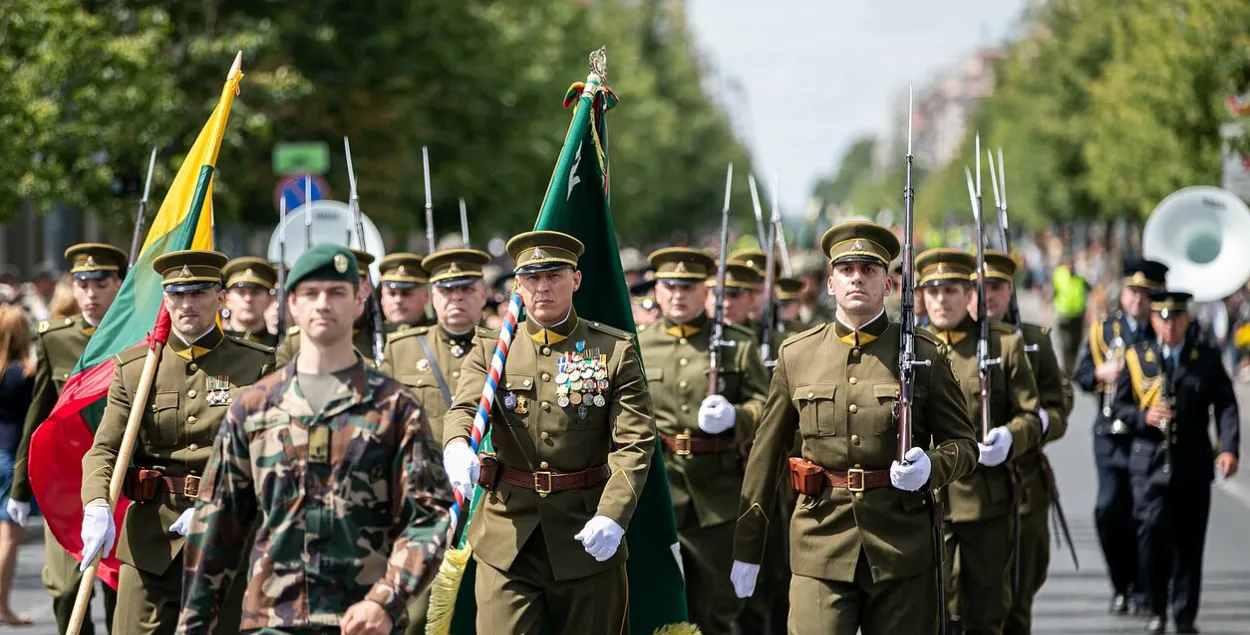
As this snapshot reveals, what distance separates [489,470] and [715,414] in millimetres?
2438

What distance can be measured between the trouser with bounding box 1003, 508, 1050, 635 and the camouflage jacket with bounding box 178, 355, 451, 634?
4.75 meters

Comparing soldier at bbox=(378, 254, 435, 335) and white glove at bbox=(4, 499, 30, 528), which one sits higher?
soldier at bbox=(378, 254, 435, 335)

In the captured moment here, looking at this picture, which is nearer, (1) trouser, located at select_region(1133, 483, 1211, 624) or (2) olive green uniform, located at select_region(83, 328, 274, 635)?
(2) olive green uniform, located at select_region(83, 328, 274, 635)

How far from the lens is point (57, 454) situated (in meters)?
8.54

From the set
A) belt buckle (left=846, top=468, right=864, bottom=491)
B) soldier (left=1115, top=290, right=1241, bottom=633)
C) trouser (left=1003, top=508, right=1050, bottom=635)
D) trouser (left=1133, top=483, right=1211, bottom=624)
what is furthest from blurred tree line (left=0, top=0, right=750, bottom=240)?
belt buckle (left=846, top=468, right=864, bottom=491)

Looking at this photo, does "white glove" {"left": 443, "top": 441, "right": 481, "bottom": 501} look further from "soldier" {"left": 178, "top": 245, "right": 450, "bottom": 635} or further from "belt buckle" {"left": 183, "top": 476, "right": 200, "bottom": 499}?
"soldier" {"left": 178, "top": 245, "right": 450, "bottom": 635}

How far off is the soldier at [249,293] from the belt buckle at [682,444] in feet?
7.64

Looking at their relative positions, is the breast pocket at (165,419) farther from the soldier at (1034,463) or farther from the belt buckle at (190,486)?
the soldier at (1034,463)

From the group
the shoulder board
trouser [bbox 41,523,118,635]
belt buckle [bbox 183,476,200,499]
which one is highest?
the shoulder board

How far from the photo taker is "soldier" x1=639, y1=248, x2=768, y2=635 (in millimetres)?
9992

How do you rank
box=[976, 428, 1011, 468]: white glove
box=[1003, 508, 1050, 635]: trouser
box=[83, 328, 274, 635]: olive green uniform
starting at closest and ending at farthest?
→ box=[83, 328, 274, 635]: olive green uniform
box=[976, 428, 1011, 468]: white glove
box=[1003, 508, 1050, 635]: trouser

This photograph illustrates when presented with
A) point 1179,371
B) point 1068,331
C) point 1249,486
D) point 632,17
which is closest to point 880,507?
point 1179,371

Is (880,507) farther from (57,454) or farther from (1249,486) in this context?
(1249,486)

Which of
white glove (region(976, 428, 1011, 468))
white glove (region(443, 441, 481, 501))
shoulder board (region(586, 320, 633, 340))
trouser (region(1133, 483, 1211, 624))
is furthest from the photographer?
trouser (region(1133, 483, 1211, 624))
